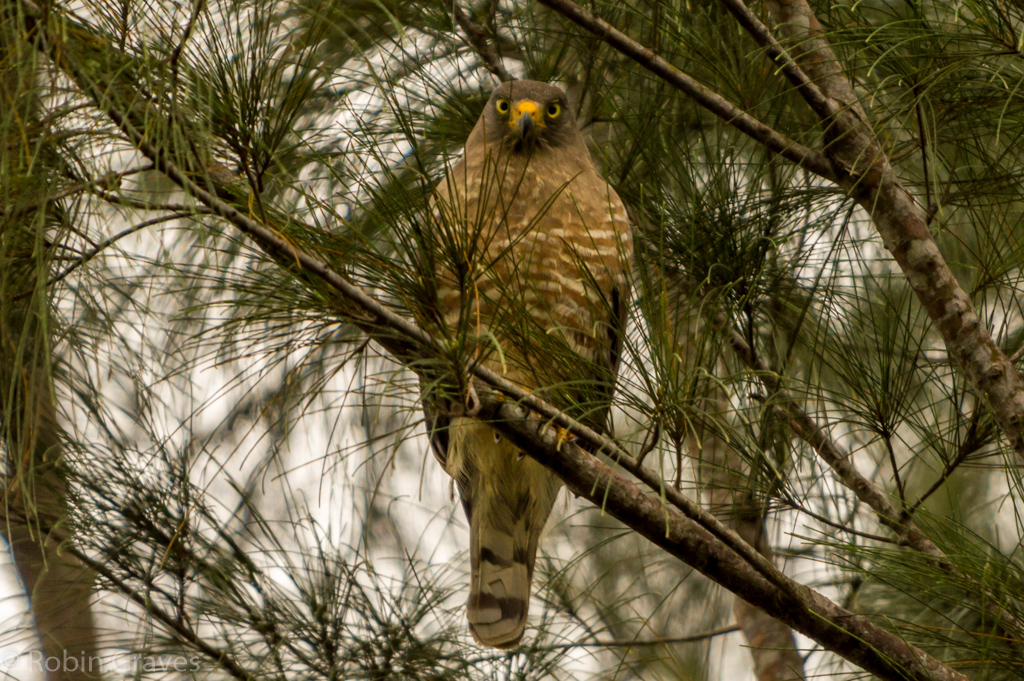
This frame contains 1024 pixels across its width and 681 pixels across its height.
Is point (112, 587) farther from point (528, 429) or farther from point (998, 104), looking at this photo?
point (998, 104)

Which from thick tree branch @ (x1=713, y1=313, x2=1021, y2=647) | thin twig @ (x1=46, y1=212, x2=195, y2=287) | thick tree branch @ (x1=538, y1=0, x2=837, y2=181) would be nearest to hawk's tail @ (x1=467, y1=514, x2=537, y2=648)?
thick tree branch @ (x1=713, y1=313, x2=1021, y2=647)

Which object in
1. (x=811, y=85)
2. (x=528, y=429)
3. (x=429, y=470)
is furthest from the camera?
(x=429, y=470)

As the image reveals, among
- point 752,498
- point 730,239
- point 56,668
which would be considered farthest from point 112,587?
point 730,239

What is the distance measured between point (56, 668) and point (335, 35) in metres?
1.93

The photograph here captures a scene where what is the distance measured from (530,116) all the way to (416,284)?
151cm

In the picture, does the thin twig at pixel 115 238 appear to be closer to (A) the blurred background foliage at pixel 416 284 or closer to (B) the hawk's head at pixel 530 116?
(A) the blurred background foliage at pixel 416 284

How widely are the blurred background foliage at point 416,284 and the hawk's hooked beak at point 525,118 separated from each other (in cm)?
17

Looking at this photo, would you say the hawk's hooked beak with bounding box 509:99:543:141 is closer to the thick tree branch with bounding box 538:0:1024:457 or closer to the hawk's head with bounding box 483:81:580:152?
the hawk's head with bounding box 483:81:580:152

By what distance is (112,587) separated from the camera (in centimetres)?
243

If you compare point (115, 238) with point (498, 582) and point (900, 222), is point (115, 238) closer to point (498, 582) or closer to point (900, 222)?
point (900, 222)

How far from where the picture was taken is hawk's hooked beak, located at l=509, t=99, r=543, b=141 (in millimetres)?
2916

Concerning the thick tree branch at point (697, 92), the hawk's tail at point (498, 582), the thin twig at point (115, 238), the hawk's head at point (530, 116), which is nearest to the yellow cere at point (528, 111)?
the hawk's head at point (530, 116)

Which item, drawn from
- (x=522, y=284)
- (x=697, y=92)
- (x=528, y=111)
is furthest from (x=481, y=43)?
Answer: (x=697, y=92)

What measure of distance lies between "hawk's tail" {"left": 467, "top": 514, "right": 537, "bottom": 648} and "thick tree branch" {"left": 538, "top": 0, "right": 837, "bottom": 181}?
1.50 meters
